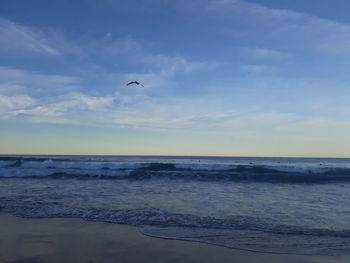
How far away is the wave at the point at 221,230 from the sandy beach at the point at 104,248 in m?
0.31

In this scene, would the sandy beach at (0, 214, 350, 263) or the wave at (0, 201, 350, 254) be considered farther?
the wave at (0, 201, 350, 254)

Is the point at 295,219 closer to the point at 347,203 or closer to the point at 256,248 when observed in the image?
the point at 256,248

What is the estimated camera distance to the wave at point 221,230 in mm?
4715

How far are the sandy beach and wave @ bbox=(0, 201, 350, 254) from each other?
314mm

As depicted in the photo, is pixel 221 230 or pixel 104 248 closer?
pixel 104 248

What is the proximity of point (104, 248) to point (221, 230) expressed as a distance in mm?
2346

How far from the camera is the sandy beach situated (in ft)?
13.5

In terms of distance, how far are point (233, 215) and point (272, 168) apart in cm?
1922

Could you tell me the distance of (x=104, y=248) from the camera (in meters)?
4.48

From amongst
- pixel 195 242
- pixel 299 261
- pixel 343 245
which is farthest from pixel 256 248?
pixel 343 245

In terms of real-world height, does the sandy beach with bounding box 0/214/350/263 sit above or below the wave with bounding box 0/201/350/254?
below

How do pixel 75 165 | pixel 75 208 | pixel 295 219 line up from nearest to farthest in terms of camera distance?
pixel 295 219 < pixel 75 208 < pixel 75 165

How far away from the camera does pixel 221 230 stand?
5.57m

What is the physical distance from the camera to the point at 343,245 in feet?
15.5
